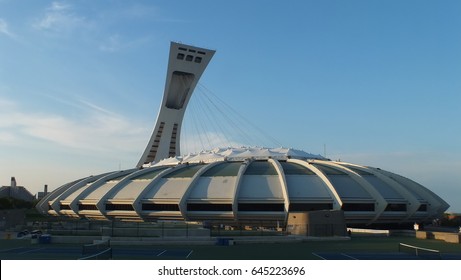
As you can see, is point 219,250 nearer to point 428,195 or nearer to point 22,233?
point 22,233

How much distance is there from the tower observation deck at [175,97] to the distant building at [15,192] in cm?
7506

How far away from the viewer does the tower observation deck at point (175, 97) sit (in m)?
84.9

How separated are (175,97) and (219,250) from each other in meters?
62.5

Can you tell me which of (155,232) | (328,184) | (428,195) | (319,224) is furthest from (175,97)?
(319,224)

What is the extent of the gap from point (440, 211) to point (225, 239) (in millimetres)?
34567

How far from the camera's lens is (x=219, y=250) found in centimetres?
2884

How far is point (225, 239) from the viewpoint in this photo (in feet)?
106

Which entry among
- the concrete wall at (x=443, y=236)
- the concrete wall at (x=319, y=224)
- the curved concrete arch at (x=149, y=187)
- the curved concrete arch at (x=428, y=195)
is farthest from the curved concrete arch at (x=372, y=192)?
the curved concrete arch at (x=149, y=187)

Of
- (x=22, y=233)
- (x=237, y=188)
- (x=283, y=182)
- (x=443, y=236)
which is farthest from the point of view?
(x=283, y=182)

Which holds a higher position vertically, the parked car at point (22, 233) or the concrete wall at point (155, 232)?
the concrete wall at point (155, 232)

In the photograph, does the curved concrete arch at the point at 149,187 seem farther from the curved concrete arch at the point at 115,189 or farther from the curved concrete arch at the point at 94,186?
the curved concrete arch at the point at 94,186

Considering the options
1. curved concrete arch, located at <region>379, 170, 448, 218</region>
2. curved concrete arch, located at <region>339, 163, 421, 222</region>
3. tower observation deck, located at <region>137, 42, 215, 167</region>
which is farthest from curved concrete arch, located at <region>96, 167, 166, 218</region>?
curved concrete arch, located at <region>379, 170, 448, 218</region>

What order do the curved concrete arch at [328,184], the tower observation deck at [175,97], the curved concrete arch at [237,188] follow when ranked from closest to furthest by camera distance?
1. the curved concrete arch at [237,188]
2. the curved concrete arch at [328,184]
3. the tower observation deck at [175,97]

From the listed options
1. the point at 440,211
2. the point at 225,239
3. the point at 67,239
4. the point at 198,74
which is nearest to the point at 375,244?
the point at 225,239
